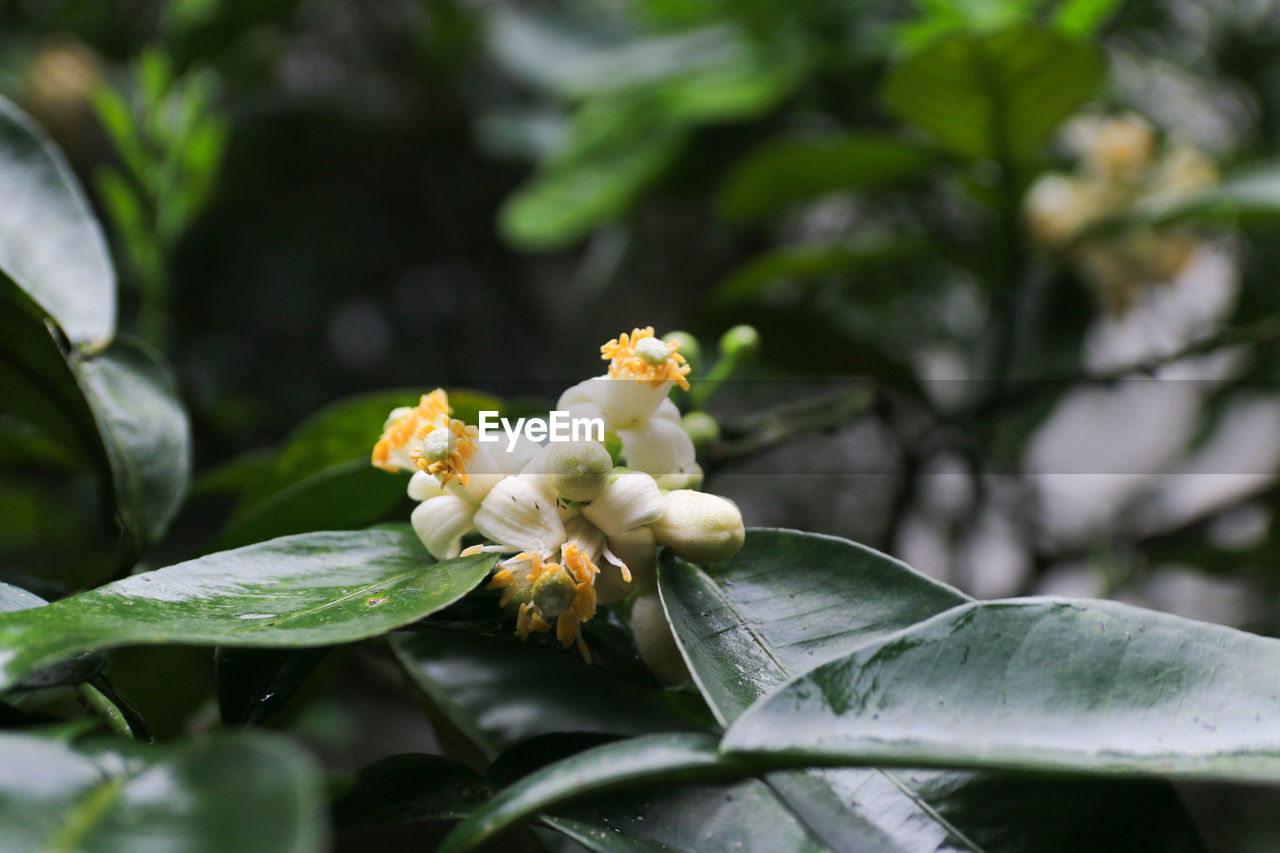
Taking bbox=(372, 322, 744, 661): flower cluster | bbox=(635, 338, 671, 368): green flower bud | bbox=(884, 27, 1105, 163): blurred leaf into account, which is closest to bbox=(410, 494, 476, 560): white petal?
bbox=(372, 322, 744, 661): flower cluster

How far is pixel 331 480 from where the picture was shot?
1.67 ft

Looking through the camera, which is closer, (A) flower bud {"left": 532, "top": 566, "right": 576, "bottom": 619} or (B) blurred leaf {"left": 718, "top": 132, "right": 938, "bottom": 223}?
(A) flower bud {"left": 532, "top": 566, "right": 576, "bottom": 619}

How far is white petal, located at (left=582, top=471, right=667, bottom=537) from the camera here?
1.24 ft

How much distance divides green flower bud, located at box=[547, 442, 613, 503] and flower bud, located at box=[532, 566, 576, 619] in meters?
0.04

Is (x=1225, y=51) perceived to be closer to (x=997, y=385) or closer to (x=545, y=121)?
(x=997, y=385)

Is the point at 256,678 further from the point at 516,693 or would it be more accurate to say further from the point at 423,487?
the point at 516,693

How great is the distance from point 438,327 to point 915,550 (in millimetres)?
1041

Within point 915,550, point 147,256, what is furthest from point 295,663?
point 915,550

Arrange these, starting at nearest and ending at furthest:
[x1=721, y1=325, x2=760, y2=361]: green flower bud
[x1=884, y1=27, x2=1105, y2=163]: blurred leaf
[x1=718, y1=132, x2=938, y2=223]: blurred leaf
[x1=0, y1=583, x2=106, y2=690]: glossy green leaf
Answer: [x1=0, y1=583, x2=106, y2=690]: glossy green leaf
[x1=721, y1=325, x2=760, y2=361]: green flower bud
[x1=884, y1=27, x2=1105, y2=163]: blurred leaf
[x1=718, y1=132, x2=938, y2=223]: blurred leaf

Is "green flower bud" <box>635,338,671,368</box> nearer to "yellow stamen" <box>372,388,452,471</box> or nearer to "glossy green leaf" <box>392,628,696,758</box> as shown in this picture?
"yellow stamen" <box>372,388,452,471</box>

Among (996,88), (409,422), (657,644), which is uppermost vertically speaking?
(996,88)

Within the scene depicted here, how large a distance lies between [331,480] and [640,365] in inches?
8.5

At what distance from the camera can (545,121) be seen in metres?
1.43

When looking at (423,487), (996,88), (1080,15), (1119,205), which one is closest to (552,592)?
(423,487)
